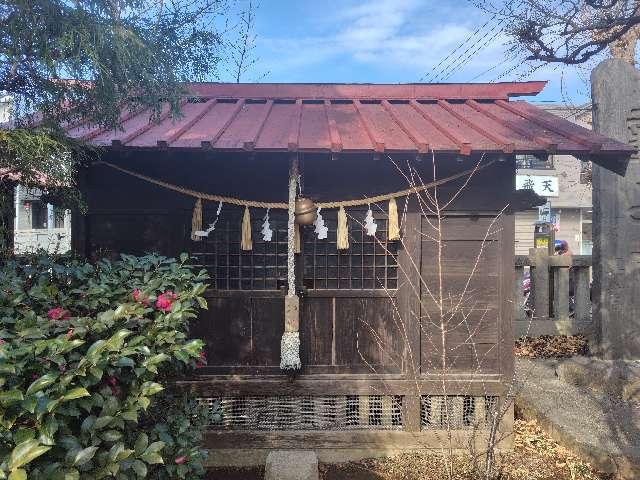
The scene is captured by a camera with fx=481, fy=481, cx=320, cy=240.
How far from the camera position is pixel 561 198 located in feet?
84.1

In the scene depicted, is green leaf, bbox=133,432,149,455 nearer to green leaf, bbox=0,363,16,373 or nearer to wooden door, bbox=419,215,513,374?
green leaf, bbox=0,363,16,373

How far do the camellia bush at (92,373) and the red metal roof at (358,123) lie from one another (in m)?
1.63

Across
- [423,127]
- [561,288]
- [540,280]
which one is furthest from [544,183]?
[423,127]

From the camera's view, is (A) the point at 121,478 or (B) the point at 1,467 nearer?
(B) the point at 1,467

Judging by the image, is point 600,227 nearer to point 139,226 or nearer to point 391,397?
point 391,397

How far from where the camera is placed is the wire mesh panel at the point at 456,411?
17.8 feet

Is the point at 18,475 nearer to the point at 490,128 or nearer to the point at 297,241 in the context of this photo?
the point at 297,241

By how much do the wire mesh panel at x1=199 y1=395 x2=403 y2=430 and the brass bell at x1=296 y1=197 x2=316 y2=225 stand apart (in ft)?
6.66

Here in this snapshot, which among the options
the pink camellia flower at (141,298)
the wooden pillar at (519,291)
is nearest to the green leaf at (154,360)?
the pink camellia flower at (141,298)

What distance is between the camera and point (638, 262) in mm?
6547

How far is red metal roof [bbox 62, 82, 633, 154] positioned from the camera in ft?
15.1

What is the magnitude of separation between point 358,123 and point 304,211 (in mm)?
1279

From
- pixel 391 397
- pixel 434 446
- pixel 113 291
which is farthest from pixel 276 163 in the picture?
pixel 434 446

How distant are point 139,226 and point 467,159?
146 inches
